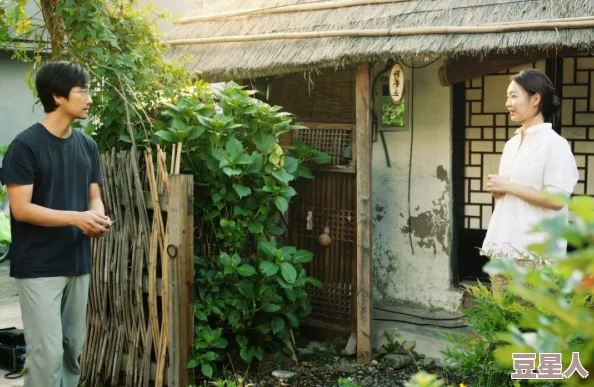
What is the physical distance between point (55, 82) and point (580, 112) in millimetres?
4646

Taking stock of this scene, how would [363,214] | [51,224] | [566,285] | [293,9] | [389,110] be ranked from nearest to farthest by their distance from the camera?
1. [566,285]
2. [51,224]
3. [363,214]
4. [293,9]
5. [389,110]

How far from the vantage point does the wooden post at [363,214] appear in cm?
605

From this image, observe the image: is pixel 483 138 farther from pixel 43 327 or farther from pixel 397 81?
pixel 43 327

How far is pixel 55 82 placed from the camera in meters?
3.97

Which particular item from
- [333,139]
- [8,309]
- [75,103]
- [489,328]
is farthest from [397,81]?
[8,309]

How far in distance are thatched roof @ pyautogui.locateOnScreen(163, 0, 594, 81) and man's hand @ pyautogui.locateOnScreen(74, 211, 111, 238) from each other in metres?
2.47

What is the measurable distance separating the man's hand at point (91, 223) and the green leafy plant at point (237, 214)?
52.0 inches

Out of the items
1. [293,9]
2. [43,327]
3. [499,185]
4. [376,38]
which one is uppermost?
[293,9]

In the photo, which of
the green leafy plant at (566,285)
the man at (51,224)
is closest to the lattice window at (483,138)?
the man at (51,224)

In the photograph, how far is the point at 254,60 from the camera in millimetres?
6879

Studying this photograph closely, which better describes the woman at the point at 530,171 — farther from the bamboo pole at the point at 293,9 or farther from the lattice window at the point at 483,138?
the lattice window at the point at 483,138

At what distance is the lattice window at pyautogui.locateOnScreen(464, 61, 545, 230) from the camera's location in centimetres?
702

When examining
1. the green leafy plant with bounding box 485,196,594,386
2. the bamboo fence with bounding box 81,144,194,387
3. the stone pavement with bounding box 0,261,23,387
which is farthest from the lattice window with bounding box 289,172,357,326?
the green leafy plant with bounding box 485,196,594,386

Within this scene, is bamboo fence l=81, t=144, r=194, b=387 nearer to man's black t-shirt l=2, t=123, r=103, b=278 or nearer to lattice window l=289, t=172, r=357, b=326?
man's black t-shirt l=2, t=123, r=103, b=278
